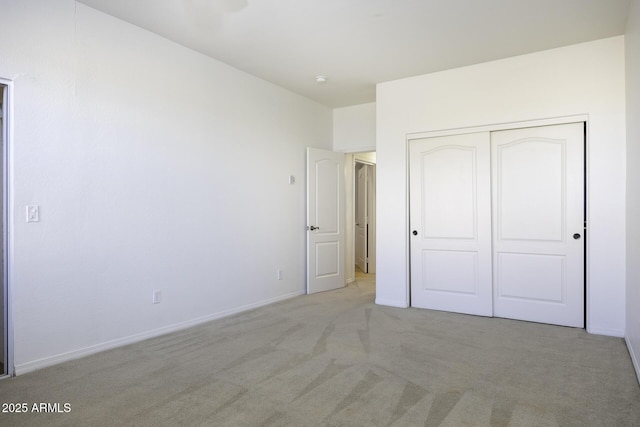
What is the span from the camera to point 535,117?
4.10 metres

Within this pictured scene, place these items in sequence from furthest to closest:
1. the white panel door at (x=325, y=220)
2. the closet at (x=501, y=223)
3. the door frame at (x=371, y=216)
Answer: the door frame at (x=371, y=216) → the white panel door at (x=325, y=220) → the closet at (x=501, y=223)

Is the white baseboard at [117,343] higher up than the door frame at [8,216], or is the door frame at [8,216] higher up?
the door frame at [8,216]

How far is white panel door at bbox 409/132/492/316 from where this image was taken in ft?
14.5

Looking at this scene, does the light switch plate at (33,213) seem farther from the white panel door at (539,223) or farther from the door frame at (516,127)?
the white panel door at (539,223)

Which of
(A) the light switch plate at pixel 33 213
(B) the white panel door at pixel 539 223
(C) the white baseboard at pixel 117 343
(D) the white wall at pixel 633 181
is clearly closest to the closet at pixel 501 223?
(B) the white panel door at pixel 539 223

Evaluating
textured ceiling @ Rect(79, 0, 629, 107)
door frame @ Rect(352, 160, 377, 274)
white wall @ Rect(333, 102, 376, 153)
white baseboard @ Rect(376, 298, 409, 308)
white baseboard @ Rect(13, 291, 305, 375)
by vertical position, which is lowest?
white baseboard @ Rect(376, 298, 409, 308)

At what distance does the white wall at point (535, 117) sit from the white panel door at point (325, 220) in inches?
41.5

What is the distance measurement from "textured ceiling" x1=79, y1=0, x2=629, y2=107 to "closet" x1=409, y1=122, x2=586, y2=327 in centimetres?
89

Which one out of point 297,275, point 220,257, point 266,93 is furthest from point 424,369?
point 266,93

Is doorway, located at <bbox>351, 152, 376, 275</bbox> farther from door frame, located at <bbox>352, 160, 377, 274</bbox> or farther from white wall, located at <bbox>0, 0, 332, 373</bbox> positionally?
white wall, located at <bbox>0, 0, 332, 373</bbox>

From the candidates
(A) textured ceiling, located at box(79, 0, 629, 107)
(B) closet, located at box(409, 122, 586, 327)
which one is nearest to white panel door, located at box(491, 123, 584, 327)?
(B) closet, located at box(409, 122, 586, 327)

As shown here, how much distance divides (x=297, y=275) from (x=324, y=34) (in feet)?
10.1

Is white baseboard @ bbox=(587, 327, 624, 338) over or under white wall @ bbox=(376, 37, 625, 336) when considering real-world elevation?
under

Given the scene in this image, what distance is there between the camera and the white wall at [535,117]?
3715 mm
